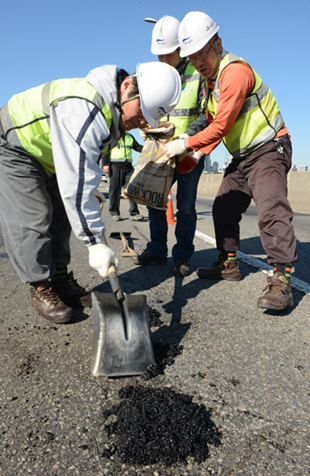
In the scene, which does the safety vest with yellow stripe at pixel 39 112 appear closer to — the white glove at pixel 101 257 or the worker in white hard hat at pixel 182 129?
the white glove at pixel 101 257

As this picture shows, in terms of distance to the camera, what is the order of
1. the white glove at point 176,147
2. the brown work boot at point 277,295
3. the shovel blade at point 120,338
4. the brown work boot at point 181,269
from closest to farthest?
the shovel blade at point 120,338, the brown work boot at point 277,295, the white glove at point 176,147, the brown work boot at point 181,269

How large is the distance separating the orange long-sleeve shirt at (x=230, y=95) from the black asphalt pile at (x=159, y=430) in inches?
83.6

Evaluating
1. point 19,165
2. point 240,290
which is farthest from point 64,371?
point 240,290

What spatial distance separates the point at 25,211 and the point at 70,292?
2.71ft

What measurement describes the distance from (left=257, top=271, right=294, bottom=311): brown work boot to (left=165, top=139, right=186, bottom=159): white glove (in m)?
1.34

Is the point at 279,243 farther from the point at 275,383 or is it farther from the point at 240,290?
the point at 275,383

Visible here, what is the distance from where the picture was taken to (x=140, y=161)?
3535 millimetres

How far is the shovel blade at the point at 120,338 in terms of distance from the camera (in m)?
1.94

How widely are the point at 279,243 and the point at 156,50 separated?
219 cm

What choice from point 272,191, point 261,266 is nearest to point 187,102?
point 272,191

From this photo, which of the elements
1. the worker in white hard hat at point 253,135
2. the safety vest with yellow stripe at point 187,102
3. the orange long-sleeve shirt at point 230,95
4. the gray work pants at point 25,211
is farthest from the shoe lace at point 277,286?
the safety vest with yellow stripe at point 187,102

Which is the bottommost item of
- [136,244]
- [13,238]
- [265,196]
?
[136,244]

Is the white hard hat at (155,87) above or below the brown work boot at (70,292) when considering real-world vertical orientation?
above

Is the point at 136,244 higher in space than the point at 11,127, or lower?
lower
